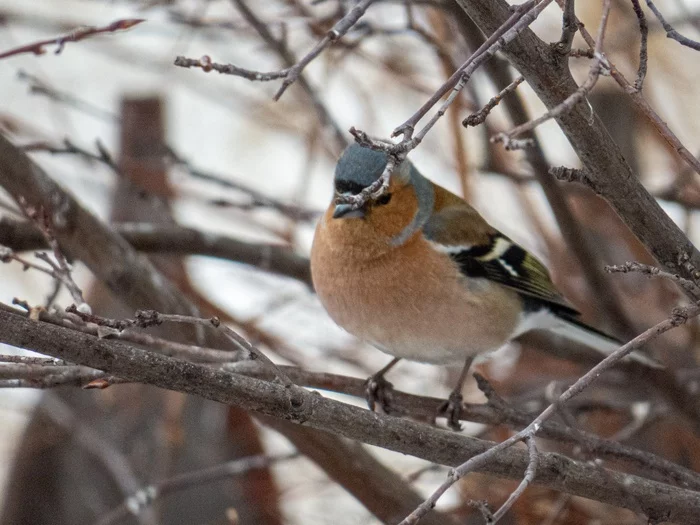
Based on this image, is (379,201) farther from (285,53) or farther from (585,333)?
(585,333)

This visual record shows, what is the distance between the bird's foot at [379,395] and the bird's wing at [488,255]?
55 centimetres

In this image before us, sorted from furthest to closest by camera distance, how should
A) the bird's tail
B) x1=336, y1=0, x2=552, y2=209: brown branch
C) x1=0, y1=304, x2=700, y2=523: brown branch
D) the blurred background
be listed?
the blurred background
the bird's tail
x1=0, y1=304, x2=700, y2=523: brown branch
x1=336, y1=0, x2=552, y2=209: brown branch

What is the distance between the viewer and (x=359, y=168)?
2887 millimetres

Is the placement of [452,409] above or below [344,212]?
below

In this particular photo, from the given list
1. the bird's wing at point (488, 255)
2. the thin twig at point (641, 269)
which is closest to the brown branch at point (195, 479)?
the bird's wing at point (488, 255)

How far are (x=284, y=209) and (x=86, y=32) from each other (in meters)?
1.89

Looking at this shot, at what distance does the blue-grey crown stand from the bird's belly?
387mm

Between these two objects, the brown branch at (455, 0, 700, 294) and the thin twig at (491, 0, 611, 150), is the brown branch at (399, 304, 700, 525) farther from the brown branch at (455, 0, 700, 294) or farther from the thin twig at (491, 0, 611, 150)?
the thin twig at (491, 0, 611, 150)

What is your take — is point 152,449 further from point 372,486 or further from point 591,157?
point 591,157

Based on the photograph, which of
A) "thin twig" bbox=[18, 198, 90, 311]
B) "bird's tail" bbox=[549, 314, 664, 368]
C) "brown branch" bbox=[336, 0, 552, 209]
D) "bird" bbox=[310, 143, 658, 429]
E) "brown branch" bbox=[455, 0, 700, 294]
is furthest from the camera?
"bird's tail" bbox=[549, 314, 664, 368]

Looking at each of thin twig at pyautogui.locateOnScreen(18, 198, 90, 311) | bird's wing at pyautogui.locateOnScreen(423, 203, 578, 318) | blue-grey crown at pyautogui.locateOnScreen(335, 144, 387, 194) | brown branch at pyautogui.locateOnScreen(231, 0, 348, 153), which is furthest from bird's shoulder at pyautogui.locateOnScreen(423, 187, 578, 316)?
thin twig at pyautogui.locateOnScreen(18, 198, 90, 311)

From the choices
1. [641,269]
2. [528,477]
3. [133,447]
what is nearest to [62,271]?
[528,477]

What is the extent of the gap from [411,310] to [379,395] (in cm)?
32

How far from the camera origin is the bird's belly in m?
3.13
